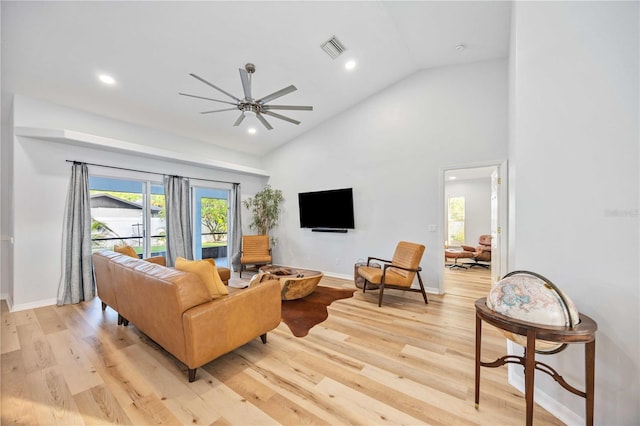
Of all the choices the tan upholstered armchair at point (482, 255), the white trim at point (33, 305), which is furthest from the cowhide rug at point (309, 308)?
the tan upholstered armchair at point (482, 255)

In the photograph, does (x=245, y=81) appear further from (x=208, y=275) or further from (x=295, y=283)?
(x=295, y=283)

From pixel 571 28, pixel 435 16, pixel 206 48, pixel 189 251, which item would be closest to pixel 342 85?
pixel 435 16

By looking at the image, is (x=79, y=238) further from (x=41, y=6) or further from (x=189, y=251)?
(x=41, y=6)

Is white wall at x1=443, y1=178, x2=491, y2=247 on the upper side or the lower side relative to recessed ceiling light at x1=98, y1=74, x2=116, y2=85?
lower

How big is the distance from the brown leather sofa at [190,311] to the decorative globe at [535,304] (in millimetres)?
1840

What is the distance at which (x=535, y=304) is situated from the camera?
52.8 inches

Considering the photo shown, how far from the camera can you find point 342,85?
14.5ft

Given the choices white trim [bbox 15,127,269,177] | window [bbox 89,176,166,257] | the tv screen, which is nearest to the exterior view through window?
window [bbox 89,176,166,257]

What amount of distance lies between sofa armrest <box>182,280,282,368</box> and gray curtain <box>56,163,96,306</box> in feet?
10.8

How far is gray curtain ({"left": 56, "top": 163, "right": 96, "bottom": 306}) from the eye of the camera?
3746 millimetres

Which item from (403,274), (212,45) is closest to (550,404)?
(403,274)

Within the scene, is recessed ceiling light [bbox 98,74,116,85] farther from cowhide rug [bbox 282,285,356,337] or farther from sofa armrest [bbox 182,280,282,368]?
cowhide rug [bbox 282,285,356,337]

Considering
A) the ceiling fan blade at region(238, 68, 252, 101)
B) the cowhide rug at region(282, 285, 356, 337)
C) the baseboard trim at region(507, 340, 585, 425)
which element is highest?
the ceiling fan blade at region(238, 68, 252, 101)

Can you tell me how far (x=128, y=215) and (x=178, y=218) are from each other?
0.80 metres
